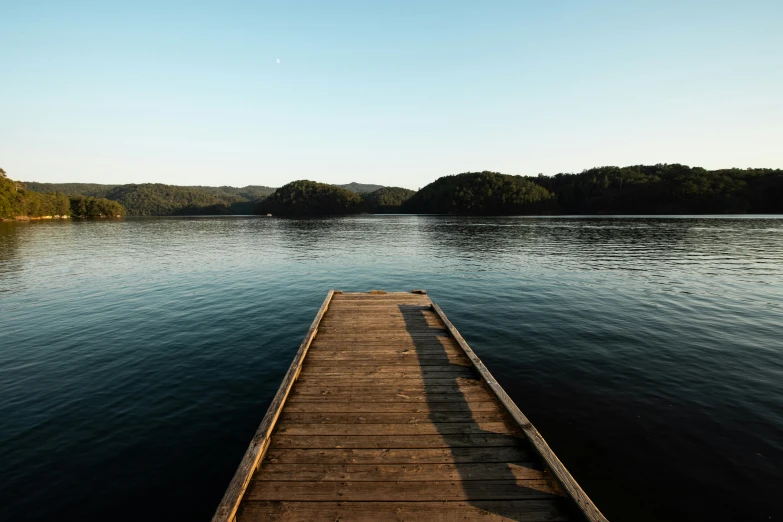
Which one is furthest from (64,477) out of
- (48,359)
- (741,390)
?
(741,390)

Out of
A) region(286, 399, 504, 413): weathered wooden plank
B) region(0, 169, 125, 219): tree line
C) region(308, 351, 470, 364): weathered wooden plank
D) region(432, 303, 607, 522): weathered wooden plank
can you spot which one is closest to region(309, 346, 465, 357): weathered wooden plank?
region(308, 351, 470, 364): weathered wooden plank

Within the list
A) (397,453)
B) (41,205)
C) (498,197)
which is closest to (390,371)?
(397,453)

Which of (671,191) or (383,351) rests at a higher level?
(671,191)

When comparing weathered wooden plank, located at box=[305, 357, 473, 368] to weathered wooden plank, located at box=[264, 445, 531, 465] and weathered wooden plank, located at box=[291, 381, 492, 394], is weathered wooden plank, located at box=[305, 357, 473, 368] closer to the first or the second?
weathered wooden plank, located at box=[291, 381, 492, 394]

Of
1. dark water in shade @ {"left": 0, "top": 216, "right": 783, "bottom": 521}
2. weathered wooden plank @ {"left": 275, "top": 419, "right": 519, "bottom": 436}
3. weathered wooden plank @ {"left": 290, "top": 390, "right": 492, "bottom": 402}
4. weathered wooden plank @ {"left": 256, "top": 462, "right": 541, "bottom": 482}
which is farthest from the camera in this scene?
weathered wooden plank @ {"left": 290, "top": 390, "right": 492, "bottom": 402}

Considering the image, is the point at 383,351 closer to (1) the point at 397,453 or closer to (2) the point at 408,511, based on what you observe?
(1) the point at 397,453

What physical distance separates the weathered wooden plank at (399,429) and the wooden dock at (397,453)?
2 cm

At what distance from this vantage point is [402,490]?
5035 mm

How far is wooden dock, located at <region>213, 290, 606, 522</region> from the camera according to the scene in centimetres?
468

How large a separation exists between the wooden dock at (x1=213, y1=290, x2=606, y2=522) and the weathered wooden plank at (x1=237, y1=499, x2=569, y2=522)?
14 millimetres

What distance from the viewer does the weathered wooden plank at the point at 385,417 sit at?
6.80 metres

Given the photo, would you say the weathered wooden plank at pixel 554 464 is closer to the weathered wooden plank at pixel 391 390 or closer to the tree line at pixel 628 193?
the weathered wooden plank at pixel 391 390

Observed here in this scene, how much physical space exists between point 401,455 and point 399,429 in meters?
0.75

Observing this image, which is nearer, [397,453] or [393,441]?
[397,453]
